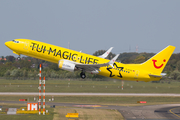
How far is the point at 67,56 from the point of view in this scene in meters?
49.4

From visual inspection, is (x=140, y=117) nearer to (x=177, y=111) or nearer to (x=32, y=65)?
(x=177, y=111)

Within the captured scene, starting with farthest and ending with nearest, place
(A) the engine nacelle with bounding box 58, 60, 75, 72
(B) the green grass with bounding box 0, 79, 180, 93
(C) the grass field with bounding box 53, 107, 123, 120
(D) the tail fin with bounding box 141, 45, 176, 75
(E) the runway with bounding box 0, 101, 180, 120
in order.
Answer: (B) the green grass with bounding box 0, 79, 180, 93
(E) the runway with bounding box 0, 101, 180, 120
(C) the grass field with bounding box 53, 107, 123, 120
(D) the tail fin with bounding box 141, 45, 176, 75
(A) the engine nacelle with bounding box 58, 60, 75, 72

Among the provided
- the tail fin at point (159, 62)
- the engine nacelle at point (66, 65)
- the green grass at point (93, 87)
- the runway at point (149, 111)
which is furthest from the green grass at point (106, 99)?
the engine nacelle at point (66, 65)

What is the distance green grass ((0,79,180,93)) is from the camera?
113 meters

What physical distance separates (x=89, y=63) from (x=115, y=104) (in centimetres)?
3369

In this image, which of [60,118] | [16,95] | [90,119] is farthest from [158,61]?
[16,95]

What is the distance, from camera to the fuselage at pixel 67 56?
49.4 metres

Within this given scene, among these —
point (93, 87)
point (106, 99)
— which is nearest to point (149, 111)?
point (106, 99)

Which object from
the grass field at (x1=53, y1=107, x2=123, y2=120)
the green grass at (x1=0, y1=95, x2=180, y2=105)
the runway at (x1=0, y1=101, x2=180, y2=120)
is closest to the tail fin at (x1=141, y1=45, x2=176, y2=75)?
the runway at (x1=0, y1=101, x2=180, y2=120)

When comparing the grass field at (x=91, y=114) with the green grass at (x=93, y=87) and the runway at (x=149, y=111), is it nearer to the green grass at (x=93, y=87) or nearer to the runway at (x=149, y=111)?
the runway at (x=149, y=111)

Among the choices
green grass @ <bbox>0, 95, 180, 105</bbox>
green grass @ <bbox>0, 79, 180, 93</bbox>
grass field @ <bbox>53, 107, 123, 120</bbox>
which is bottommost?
grass field @ <bbox>53, 107, 123, 120</bbox>

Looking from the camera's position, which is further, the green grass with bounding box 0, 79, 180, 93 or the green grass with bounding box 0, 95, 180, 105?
the green grass with bounding box 0, 79, 180, 93

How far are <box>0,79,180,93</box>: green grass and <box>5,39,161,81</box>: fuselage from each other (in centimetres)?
5670

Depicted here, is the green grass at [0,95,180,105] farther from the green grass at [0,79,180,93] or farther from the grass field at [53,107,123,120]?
the green grass at [0,79,180,93]
